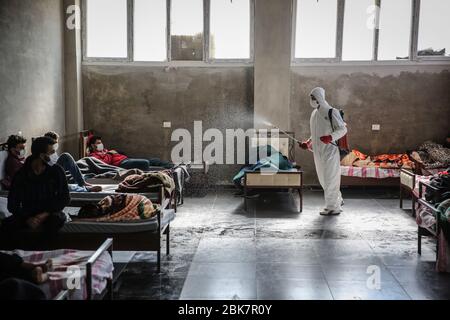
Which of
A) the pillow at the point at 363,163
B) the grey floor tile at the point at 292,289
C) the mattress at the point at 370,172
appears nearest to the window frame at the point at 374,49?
the pillow at the point at 363,163

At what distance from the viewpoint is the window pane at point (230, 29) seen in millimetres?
10266

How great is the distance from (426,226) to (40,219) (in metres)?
3.89

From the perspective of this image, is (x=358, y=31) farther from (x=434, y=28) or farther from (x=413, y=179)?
(x=413, y=179)

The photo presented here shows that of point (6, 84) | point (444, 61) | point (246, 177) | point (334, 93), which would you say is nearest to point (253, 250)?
point (246, 177)

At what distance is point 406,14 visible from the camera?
10211 mm

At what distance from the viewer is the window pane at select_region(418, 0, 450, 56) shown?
33.4 feet

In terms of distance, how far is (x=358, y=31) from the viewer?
10305mm

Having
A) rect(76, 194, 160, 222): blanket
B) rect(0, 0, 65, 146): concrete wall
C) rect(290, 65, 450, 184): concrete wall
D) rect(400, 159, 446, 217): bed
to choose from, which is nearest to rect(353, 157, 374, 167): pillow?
rect(290, 65, 450, 184): concrete wall

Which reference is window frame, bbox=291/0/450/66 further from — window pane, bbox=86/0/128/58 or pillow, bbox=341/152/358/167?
window pane, bbox=86/0/128/58

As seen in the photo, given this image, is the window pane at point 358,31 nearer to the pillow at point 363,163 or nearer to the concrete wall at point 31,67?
the pillow at point 363,163

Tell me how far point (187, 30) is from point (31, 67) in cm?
314

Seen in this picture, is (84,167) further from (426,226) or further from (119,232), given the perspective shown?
(426,226)

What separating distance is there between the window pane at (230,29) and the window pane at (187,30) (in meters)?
0.24

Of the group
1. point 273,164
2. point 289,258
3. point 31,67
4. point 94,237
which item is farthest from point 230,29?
point 94,237
